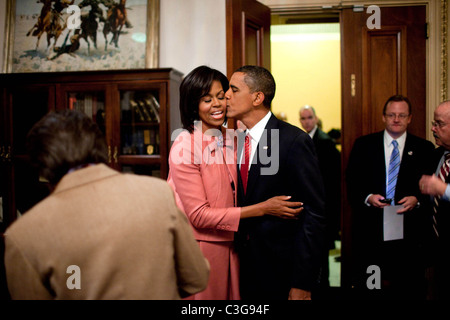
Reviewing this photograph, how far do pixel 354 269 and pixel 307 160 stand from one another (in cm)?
208

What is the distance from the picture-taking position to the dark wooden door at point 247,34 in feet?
9.04

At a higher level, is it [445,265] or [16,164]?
[16,164]

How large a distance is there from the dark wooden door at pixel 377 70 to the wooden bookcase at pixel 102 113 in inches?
60.0

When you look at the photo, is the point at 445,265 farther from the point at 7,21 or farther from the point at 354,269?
the point at 7,21

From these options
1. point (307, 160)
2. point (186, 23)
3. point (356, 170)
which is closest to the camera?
point (307, 160)

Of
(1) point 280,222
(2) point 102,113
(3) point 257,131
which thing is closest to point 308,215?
(1) point 280,222

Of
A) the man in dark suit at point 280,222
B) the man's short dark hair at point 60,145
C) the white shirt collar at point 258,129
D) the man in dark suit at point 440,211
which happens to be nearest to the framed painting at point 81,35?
the white shirt collar at point 258,129

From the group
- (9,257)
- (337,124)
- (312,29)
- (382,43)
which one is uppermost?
(312,29)

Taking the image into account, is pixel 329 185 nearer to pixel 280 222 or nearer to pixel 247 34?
pixel 247 34

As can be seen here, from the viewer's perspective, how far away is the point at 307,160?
1.68 meters

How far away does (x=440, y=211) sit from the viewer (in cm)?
201

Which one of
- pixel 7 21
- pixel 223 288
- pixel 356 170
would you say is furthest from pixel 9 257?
pixel 7 21

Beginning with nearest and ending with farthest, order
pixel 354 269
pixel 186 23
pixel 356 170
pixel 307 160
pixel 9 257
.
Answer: pixel 9 257 → pixel 307 160 → pixel 356 170 → pixel 354 269 → pixel 186 23

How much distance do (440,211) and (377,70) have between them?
178cm
